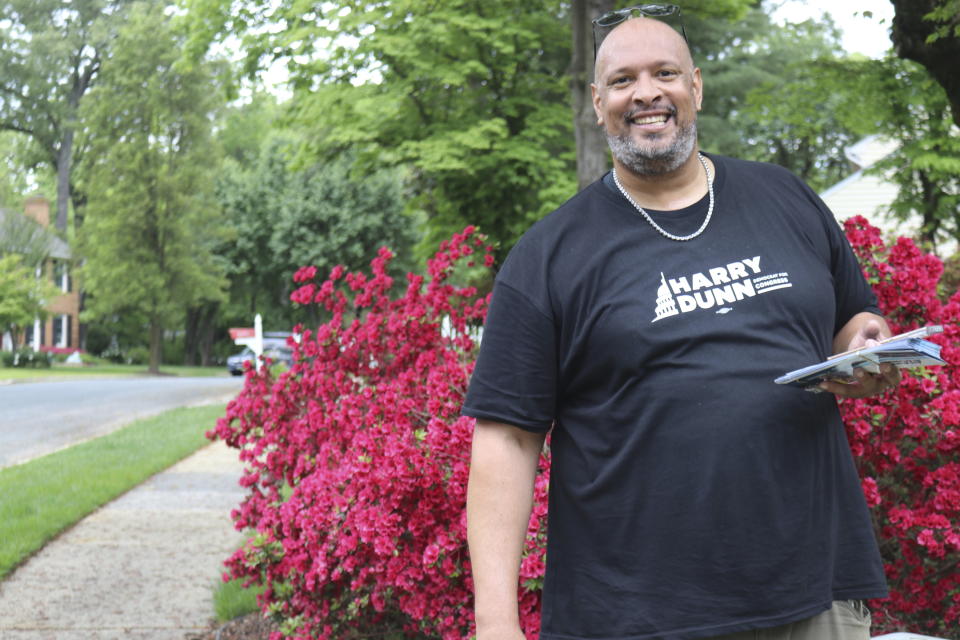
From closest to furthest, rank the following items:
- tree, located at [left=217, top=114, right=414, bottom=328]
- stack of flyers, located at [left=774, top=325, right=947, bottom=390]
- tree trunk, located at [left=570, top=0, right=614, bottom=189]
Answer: stack of flyers, located at [left=774, top=325, right=947, bottom=390]
tree trunk, located at [left=570, top=0, right=614, bottom=189]
tree, located at [left=217, top=114, right=414, bottom=328]

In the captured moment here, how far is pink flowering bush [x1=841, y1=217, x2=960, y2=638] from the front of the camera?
385cm

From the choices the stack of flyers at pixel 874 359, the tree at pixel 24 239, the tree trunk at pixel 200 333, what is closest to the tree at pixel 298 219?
the tree at pixel 24 239

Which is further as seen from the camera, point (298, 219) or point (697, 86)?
point (298, 219)

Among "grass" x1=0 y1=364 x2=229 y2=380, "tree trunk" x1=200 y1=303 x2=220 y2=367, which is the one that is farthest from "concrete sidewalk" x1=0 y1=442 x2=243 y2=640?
"tree trunk" x1=200 y1=303 x2=220 y2=367

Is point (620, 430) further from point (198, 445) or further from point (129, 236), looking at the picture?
point (129, 236)

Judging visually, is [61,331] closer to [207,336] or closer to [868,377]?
[207,336]

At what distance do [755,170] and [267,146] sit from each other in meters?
40.2

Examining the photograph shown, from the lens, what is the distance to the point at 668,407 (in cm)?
193

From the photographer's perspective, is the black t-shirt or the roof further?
the roof

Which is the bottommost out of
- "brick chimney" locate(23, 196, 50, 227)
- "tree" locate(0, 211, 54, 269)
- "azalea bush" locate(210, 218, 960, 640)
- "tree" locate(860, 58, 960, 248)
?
"azalea bush" locate(210, 218, 960, 640)

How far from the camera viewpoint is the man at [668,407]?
189 cm

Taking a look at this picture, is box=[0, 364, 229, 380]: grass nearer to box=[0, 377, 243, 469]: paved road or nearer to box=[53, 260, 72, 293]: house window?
box=[0, 377, 243, 469]: paved road

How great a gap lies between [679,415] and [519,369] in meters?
0.30

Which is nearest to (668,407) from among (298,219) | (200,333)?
(298,219)
